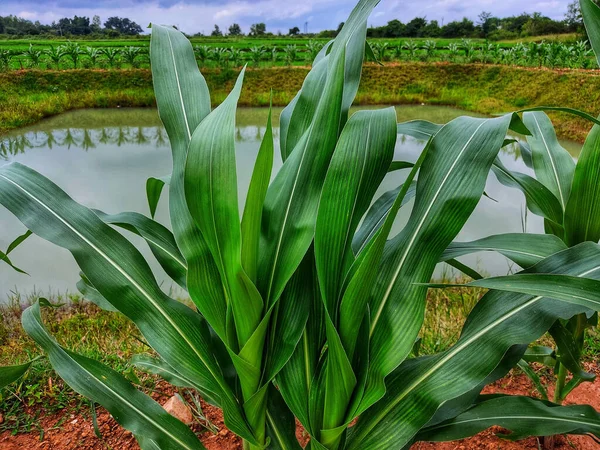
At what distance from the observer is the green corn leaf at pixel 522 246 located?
0.67 meters

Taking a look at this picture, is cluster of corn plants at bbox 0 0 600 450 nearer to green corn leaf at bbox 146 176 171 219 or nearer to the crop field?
green corn leaf at bbox 146 176 171 219

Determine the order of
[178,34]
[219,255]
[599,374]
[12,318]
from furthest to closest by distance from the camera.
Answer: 1. [12,318]
2. [599,374]
3. [178,34]
4. [219,255]

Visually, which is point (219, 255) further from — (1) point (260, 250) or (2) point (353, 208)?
(2) point (353, 208)

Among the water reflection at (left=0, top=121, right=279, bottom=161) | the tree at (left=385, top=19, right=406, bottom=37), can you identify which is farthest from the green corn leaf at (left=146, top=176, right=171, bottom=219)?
the tree at (left=385, top=19, right=406, bottom=37)

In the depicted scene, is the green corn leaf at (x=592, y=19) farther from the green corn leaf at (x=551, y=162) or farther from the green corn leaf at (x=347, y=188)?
the green corn leaf at (x=347, y=188)

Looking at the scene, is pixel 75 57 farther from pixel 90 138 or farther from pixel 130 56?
pixel 90 138

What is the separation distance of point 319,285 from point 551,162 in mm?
663

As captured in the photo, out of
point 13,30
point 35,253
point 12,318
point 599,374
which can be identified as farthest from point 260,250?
point 13,30

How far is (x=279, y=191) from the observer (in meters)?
0.58

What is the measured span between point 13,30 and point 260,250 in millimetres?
25804

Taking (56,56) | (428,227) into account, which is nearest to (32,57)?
(56,56)

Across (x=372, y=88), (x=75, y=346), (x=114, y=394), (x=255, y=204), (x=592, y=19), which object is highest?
(x=372, y=88)

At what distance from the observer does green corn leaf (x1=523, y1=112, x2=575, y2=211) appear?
2.90 ft

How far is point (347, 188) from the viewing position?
1.73ft
